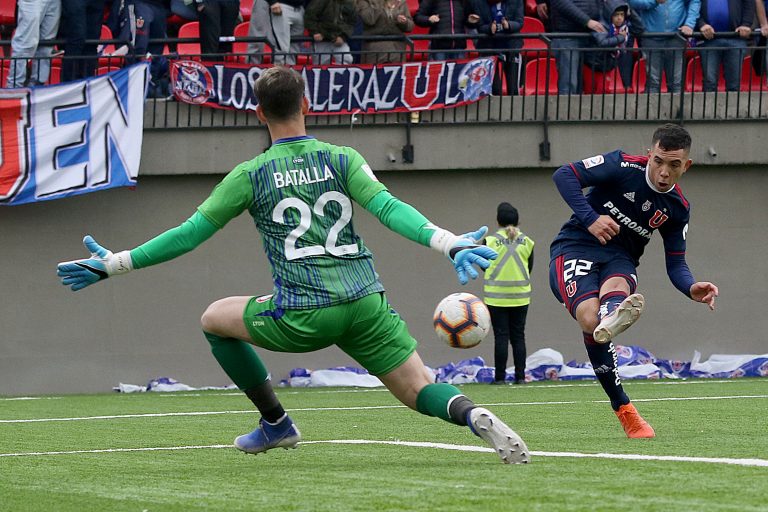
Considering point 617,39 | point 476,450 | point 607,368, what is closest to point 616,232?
point 607,368

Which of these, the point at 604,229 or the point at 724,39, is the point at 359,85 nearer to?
the point at 724,39

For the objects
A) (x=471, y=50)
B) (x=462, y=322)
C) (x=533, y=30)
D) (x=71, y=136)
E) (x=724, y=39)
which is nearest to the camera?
(x=462, y=322)

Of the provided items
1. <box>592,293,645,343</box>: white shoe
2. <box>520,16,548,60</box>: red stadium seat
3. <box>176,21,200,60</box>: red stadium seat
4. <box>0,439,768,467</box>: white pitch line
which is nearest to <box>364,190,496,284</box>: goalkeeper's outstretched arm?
<box>0,439,768,467</box>: white pitch line

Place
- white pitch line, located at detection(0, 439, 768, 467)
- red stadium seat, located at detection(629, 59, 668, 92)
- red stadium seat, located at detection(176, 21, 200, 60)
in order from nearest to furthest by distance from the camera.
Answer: white pitch line, located at detection(0, 439, 768, 467)
red stadium seat, located at detection(629, 59, 668, 92)
red stadium seat, located at detection(176, 21, 200, 60)

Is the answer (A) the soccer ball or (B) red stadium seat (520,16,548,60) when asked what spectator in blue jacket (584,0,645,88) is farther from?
(A) the soccer ball

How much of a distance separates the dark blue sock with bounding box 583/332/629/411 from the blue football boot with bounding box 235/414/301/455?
2.29 meters

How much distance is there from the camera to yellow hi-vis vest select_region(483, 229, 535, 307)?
16.4 metres

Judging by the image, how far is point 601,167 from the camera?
8539 millimetres

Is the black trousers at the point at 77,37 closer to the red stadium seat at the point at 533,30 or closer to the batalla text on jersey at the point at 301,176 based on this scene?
the red stadium seat at the point at 533,30

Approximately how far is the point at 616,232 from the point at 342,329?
Answer: 8.84ft

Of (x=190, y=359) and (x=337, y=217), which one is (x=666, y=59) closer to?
(x=190, y=359)

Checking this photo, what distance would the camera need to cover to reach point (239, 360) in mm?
6543

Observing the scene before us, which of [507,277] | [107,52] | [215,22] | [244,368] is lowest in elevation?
[507,277]

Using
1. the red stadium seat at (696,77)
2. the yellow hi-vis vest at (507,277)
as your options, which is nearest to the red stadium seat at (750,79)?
the red stadium seat at (696,77)
